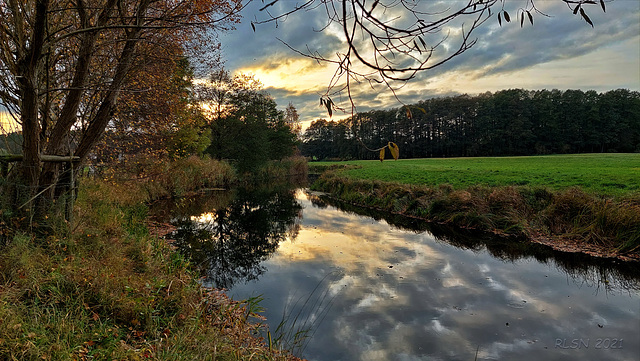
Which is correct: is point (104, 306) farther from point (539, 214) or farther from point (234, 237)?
point (539, 214)

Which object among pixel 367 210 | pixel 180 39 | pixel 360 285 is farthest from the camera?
pixel 367 210

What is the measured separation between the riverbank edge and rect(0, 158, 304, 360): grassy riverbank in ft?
26.5

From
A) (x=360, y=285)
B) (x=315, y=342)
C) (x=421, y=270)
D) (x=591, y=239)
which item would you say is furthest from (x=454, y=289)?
(x=591, y=239)

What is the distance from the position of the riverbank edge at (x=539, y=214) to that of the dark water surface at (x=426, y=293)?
A: 0.75m

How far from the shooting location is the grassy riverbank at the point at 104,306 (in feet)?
8.71

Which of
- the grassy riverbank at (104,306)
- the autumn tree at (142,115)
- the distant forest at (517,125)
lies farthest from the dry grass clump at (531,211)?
the distant forest at (517,125)

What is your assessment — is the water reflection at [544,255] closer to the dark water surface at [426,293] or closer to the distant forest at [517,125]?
the dark water surface at [426,293]

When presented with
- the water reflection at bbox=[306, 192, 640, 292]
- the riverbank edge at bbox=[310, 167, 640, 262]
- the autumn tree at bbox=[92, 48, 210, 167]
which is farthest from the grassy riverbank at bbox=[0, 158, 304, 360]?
the riverbank edge at bbox=[310, 167, 640, 262]

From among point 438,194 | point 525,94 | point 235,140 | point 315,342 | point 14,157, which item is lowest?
point 315,342

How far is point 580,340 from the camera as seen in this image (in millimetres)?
3959

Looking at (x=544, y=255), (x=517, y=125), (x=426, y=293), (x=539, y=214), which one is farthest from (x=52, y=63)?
(x=517, y=125)

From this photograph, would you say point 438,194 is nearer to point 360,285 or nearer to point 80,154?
point 360,285

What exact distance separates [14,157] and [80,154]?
2.99ft

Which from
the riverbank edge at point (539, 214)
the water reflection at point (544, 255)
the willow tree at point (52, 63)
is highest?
the willow tree at point (52, 63)
